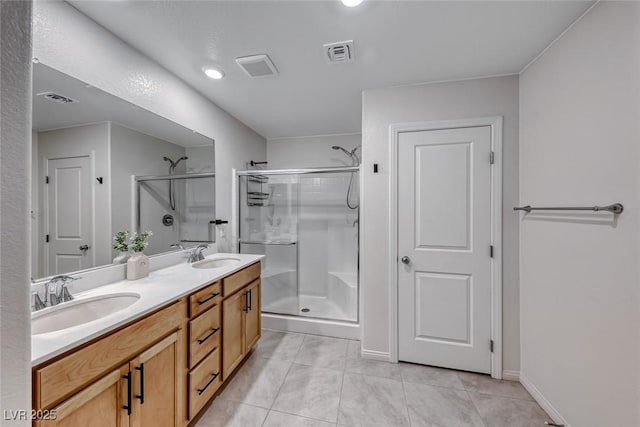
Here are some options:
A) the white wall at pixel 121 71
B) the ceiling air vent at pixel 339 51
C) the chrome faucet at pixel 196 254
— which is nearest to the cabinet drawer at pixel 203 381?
the chrome faucet at pixel 196 254

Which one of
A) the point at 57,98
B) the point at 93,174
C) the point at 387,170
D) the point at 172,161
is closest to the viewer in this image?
the point at 57,98

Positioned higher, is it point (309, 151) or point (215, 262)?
point (309, 151)

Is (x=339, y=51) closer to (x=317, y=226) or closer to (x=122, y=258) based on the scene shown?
(x=122, y=258)

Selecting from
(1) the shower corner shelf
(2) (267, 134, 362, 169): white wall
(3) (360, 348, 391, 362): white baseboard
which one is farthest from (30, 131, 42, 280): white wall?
(2) (267, 134, 362, 169): white wall

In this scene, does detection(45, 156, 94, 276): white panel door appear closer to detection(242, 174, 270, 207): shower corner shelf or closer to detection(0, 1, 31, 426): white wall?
detection(0, 1, 31, 426): white wall

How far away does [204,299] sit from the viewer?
1529 mm

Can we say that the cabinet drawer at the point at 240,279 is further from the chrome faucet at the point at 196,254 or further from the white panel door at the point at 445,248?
the white panel door at the point at 445,248

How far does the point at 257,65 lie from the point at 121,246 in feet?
4.91

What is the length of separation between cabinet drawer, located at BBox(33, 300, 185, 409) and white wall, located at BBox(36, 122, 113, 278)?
0.62 m

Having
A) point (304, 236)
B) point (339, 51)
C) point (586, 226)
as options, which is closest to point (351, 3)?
point (339, 51)

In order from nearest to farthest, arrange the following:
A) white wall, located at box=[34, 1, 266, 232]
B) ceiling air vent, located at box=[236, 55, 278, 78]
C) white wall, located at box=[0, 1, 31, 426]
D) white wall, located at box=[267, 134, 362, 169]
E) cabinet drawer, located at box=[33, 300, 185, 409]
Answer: white wall, located at box=[0, 1, 31, 426], cabinet drawer, located at box=[33, 300, 185, 409], white wall, located at box=[34, 1, 266, 232], ceiling air vent, located at box=[236, 55, 278, 78], white wall, located at box=[267, 134, 362, 169]

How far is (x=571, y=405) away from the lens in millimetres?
1432

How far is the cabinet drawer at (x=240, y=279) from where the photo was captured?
5.78ft

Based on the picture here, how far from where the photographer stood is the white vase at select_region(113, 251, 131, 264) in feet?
5.10
